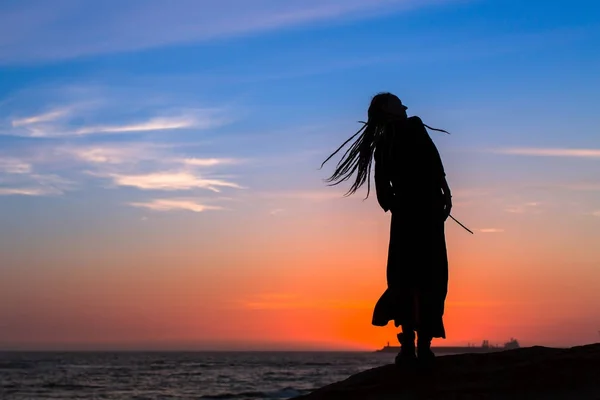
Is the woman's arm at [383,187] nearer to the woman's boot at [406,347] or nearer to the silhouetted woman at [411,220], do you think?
the silhouetted woman at [411,220]

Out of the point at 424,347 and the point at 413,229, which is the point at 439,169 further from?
the point at 424,347

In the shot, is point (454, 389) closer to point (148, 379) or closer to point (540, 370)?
point (540, 370)

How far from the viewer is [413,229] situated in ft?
21.5

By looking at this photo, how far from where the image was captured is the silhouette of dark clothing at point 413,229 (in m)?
6.45

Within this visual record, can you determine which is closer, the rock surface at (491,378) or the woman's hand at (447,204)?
the rock surface at (491,378)

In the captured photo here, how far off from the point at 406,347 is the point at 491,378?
35.0 inches

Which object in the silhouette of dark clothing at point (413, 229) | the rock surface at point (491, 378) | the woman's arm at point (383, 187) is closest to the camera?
the rock surface at point (491, 378)

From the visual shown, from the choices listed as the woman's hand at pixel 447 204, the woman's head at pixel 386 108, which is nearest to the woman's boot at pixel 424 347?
the woman's hand at pixel 447 204

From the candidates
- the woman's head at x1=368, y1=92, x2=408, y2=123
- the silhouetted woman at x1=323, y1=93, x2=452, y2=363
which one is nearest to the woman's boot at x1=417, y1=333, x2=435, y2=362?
the silhouetted woman at x1=323, y1=93, x2=452, y2=363

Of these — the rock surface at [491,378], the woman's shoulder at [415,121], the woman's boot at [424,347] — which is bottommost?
the rock surface at [491,378]

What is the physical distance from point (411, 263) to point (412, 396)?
3.87 feet

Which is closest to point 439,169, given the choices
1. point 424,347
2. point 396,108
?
point 396,108

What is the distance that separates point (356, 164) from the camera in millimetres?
6848

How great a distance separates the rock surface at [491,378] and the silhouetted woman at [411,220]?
0.98ft
